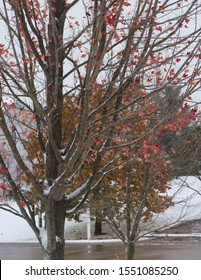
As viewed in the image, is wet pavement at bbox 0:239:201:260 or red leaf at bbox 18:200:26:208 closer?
red leaf at bbox 18:200:26:208

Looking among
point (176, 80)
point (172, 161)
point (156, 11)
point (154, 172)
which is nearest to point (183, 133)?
point (172, 161)

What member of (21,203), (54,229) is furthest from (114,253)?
(54,229)

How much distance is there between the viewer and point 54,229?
17.4 feet

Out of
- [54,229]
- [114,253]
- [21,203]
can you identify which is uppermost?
[21,203]

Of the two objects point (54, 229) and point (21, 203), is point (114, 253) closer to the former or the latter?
point (21, 203)

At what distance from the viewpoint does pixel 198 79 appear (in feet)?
17.1

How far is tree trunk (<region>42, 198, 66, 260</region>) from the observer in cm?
529

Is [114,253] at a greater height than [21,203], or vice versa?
[21,203]

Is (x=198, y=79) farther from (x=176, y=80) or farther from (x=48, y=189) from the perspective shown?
(x=48, y=189)

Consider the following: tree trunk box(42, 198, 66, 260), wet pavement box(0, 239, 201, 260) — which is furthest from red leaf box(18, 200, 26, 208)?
wet pavement box(0, 239, 201, 260)

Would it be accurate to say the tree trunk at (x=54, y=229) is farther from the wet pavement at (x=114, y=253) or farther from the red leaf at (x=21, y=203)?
the wet pavement at (x=114, y=253)

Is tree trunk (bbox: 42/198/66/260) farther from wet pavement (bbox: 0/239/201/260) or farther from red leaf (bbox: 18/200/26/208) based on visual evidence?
wet pavement (bbox: 0/239/201/260)

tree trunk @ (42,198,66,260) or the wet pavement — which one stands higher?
tree trunk @ (42,198,66,260)

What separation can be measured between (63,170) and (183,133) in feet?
14.0
